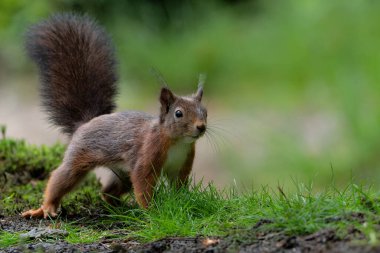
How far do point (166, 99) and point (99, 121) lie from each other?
64 cm

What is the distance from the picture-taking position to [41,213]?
4.99 meters

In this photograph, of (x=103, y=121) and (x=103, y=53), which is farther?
(x=103, y=53)

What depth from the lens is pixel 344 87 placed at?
29.3 ft

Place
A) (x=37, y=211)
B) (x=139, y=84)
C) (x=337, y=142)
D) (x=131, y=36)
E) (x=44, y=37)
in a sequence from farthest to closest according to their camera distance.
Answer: (x=131, y=36), (x=139, y=84), (x=337, y=142), (x=44, y=37), (x=37, y=211)

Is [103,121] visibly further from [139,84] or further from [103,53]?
[139,84]

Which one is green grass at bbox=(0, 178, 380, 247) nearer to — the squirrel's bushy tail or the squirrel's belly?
the squirrel's belly

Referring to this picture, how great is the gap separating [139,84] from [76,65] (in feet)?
17.0

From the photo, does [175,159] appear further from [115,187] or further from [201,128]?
[115,187]

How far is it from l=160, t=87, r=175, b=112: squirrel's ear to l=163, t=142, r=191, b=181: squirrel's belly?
0.25 metres

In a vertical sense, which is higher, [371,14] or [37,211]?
[371,14]

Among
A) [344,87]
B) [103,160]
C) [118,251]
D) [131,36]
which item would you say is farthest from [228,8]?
[118,251]

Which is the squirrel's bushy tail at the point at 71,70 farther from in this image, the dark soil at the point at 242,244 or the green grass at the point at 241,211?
the dark soil at the point at 242,244

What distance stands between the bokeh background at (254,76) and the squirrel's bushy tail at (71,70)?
140 cm

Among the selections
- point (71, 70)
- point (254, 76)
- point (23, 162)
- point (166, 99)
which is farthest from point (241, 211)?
point (254, 76)
